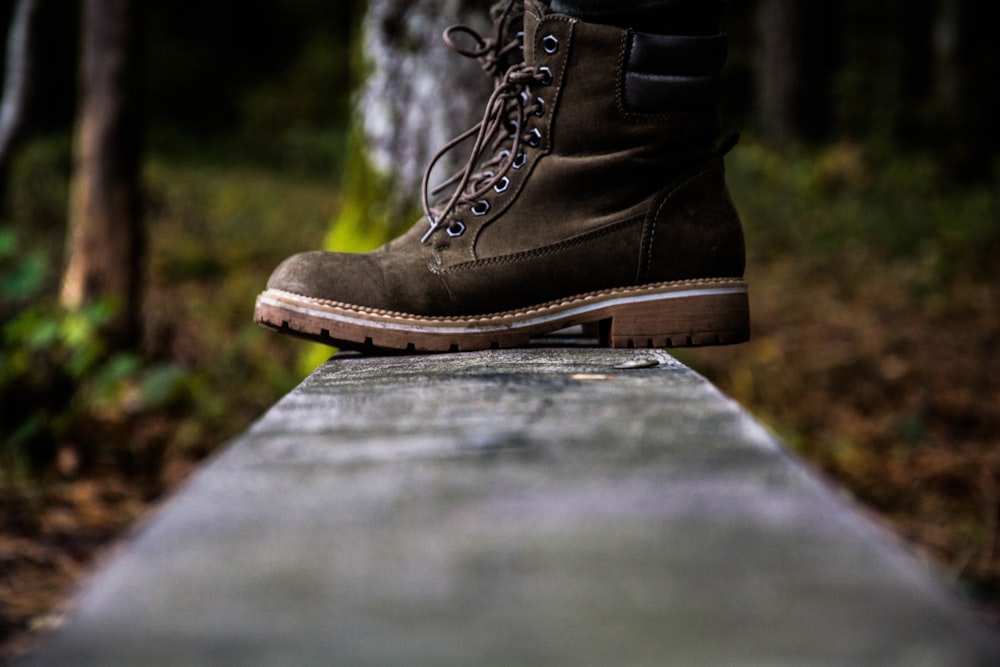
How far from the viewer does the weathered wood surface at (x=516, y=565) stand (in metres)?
0.49

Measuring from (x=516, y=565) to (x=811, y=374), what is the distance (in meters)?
4.61

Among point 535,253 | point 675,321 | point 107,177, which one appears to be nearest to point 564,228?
point 535,253

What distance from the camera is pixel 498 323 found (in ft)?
5.52

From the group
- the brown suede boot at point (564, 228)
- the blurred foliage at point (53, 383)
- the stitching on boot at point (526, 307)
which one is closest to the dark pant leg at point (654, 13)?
the brown suede boot at point (564, 228)

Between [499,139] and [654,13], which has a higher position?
[654,13]

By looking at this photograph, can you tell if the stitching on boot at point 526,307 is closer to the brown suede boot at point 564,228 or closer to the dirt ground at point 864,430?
the brown suede boot at point 564,228

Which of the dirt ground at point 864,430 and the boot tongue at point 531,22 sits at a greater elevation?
the boot tongue at point 531,22

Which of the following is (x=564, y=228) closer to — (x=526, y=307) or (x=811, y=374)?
(x=526, y=307)

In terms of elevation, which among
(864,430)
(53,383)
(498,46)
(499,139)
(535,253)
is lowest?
(864,430)

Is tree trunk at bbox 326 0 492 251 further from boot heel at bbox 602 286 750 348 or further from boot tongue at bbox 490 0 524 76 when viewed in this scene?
boot heel at bbox 602 286 750 348

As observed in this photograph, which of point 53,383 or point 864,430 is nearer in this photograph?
point 53,383

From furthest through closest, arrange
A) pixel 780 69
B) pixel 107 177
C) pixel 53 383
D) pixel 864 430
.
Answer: pixel 780 69, pixel 107 177, pixel 864 430, pixel 53 383

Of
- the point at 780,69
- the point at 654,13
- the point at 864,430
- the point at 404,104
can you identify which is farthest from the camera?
the point at 780,69

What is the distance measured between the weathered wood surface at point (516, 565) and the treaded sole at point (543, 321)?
0.76 metres
